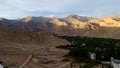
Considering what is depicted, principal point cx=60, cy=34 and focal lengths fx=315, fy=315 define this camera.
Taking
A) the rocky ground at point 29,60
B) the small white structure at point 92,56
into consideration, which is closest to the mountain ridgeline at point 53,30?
the rocky ground at point 29,60

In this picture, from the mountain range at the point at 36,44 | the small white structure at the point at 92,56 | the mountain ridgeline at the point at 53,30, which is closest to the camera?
the mountain range at the point at 36,44

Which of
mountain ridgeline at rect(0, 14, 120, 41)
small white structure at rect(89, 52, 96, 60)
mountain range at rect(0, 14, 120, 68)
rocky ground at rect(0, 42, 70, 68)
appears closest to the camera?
rocky ground at rect(0, 42, 70, 68)

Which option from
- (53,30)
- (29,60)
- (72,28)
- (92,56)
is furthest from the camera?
(53,30)

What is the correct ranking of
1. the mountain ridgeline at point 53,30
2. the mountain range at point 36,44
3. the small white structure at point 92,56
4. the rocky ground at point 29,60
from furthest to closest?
the mountain ridgeline at point 53,30 → the small white structure at point 92,56 → the mountain range at point 36,44 → the rocky ground at point 29,60

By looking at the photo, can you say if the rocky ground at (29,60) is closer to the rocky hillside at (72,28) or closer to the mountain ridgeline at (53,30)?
the mountain ridgeline at (53,30)

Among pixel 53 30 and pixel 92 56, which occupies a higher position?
pixel 92 56

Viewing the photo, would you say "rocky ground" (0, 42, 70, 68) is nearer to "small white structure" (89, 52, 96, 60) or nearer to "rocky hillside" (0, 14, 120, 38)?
"small white structure" (89, 52, 96, 60)

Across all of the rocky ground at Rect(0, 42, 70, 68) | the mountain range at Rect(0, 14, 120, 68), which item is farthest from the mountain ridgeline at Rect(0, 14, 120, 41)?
the rocky ground at Rect(0, 42, 70, 68)

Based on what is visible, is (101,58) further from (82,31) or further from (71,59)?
(82,31)

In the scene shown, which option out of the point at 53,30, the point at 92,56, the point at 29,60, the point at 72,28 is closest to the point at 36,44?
the point at 92,56

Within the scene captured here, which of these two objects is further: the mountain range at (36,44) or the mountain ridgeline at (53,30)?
the mountain ridgeline at (53,30)

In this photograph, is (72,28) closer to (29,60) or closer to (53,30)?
(53,30)

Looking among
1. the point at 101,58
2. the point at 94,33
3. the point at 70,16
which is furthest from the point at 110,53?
the point at 70,16
